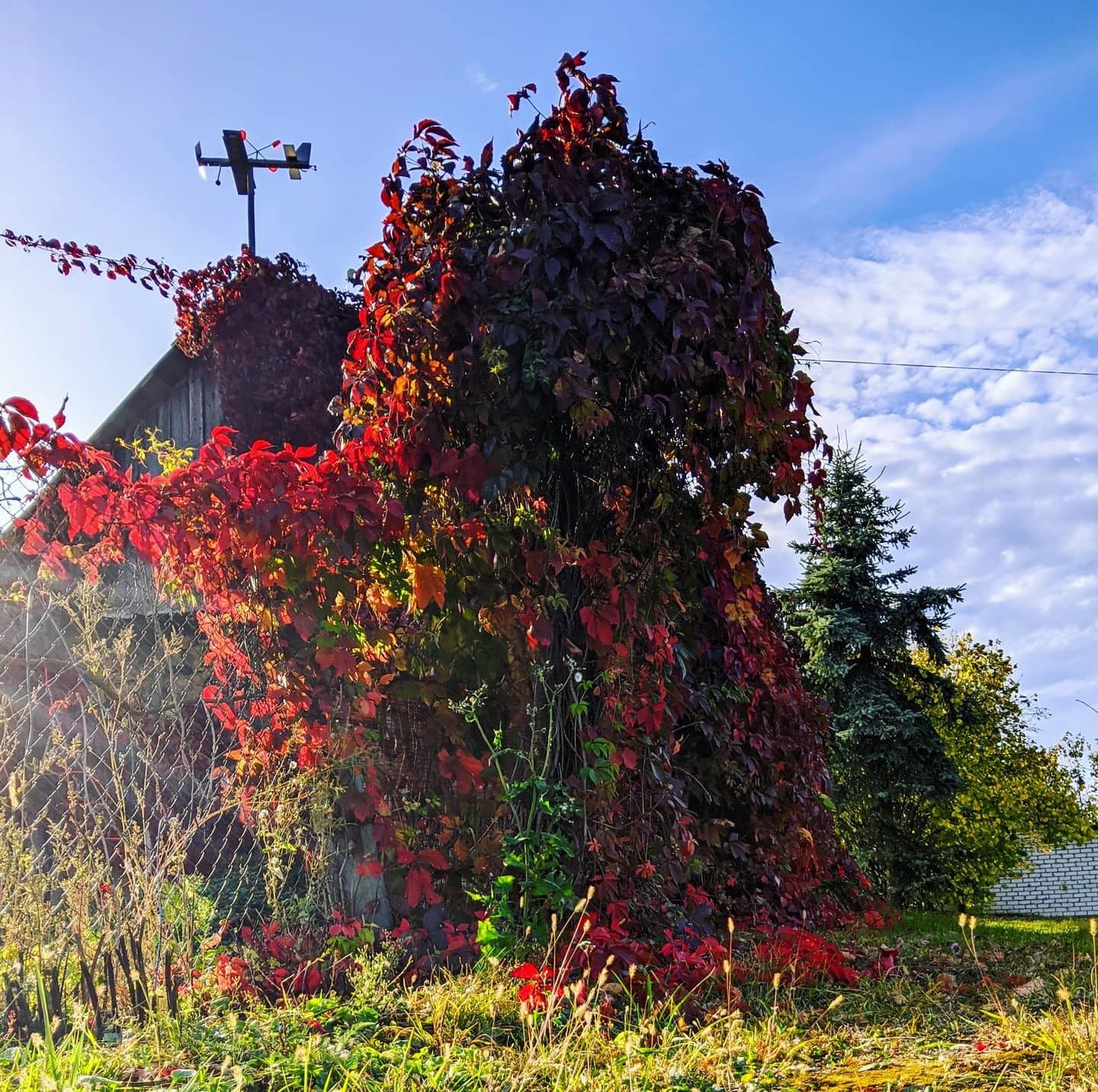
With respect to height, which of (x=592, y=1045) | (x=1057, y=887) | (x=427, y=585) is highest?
(x=427, y=585)

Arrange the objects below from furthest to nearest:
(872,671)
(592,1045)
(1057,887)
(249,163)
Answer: (1057,887) → (872,671) → (249,163) → (592,1045)

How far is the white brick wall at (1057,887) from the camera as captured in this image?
15.4 m

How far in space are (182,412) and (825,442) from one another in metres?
6.25

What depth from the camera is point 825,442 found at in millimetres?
4363

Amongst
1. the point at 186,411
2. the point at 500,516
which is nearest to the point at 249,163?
the point at 186,411

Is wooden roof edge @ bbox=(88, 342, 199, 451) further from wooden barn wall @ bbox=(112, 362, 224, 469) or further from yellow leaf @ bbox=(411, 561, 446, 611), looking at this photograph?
yellow leaf @ bbox=(411, 561, 446, 611)

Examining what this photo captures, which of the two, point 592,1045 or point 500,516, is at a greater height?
point 500,516

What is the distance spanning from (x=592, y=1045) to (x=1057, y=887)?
15576mm

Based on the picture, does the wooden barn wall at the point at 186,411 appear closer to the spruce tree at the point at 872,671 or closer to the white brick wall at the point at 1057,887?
the spruce tree at the point at 872,671

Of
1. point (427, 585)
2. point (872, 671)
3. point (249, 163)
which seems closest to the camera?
point (427, 585)

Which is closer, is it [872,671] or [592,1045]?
[592,1045]

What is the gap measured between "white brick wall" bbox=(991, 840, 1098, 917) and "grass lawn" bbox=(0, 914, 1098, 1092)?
1394cm

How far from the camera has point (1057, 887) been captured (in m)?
15.5

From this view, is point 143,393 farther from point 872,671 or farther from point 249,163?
point 872,671
